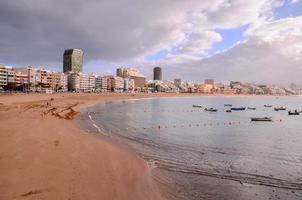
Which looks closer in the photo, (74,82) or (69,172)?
(69,172)

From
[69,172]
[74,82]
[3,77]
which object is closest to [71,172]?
[69,172]

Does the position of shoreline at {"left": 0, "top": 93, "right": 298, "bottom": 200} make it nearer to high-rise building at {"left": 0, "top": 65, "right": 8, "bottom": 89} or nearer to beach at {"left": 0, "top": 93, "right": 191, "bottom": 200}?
beach at {"left": 0, "top": 93, "right": 191, "bottom": 200}

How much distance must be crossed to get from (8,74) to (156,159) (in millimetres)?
124656

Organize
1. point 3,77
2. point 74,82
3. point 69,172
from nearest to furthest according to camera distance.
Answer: point 69,172, point 3,77, point 74,82

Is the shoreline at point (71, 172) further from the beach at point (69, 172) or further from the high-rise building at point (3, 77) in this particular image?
the high-rise building at point (3, 77)

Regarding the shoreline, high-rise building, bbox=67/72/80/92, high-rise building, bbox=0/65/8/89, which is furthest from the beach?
high-rise building, bbox=67/72/80/92

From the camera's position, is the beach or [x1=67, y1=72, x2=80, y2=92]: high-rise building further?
[x1=67, y1=72, x2=80, y2=92]: high-rise building

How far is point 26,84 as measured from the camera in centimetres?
13388

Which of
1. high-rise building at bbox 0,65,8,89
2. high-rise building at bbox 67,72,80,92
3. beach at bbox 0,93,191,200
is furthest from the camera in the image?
high-rise building at bbox 67,72,80,92

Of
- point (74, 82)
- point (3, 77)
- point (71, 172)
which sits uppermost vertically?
point (3, 77)

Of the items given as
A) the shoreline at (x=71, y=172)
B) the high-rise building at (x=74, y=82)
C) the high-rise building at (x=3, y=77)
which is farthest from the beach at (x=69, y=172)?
the high-rise building at (x=74, y=82)

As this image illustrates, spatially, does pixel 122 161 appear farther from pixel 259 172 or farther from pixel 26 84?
pixel 26 84

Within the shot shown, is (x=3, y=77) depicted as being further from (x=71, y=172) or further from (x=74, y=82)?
(x=71, y=172)

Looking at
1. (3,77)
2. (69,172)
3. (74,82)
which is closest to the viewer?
(69,172)
